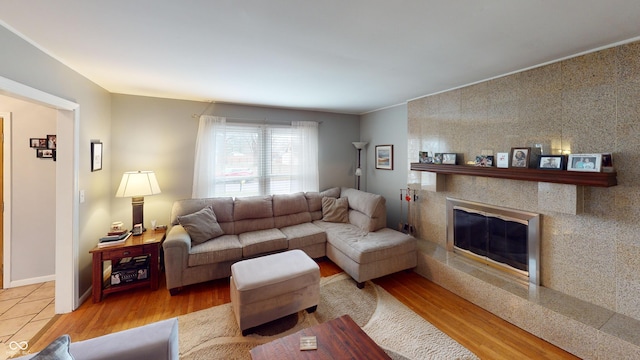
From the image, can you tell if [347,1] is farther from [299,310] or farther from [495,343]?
[495,343]

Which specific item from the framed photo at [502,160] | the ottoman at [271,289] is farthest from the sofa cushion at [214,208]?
the framed photo at [502,160]

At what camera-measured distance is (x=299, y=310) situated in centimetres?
232

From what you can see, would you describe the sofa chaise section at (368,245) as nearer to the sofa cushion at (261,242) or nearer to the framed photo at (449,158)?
the sofa cushion at (261,242)

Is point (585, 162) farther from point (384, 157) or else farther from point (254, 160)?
point (254, 160)

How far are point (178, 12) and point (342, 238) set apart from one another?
2787 mm

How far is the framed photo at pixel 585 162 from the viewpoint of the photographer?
1890 mm

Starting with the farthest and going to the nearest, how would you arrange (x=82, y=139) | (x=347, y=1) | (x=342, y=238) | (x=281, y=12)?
(x=342, y=238), (x=82, y=139), (x=281, y=12), (x=347, y=1)

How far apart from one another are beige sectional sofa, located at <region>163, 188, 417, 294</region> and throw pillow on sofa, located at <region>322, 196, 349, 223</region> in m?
0.02

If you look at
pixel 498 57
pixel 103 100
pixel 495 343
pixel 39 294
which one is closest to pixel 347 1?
pixel 498 57

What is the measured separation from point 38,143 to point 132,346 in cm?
307

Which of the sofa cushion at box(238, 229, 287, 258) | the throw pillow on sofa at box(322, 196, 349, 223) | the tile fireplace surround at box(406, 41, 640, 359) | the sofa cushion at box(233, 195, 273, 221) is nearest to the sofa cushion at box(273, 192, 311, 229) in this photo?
the sofa cushion at box(233, 195, 273, 221)

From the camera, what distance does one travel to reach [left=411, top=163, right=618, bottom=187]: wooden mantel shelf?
181 cm

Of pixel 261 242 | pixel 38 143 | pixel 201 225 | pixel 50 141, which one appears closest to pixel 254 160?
pixel 201 225

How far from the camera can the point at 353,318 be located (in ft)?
7.77
